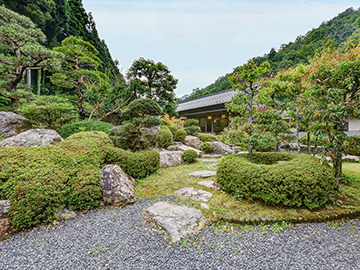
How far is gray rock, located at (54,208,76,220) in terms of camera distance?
8.19 feet

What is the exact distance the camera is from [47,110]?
16.6ft

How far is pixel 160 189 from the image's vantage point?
354 cm

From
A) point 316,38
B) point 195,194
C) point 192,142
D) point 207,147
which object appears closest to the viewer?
point 195,194

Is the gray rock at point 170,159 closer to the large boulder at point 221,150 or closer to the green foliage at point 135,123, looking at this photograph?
the green foliage at point 135,123

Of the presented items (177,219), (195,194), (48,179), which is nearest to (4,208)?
(48,179)

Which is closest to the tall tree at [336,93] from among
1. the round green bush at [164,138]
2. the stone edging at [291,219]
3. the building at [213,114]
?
the stone edging at [291,219]

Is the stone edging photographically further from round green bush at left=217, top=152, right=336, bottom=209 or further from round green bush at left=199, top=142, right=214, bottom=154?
round green bush at left=199, top=142, right=214, bottom=154

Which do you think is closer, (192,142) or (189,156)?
(189,156)

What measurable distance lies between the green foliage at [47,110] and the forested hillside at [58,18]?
20.3 feet

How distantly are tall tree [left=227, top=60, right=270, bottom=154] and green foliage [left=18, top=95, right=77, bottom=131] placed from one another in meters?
5.61

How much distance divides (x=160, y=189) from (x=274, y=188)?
7.78 ft

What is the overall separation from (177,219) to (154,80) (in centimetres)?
901

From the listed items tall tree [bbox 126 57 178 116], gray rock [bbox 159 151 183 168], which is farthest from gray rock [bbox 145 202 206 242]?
tall tree [bbox 126 57 178 116]

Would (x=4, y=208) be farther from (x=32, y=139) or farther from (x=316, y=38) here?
(x=316, y=38)
